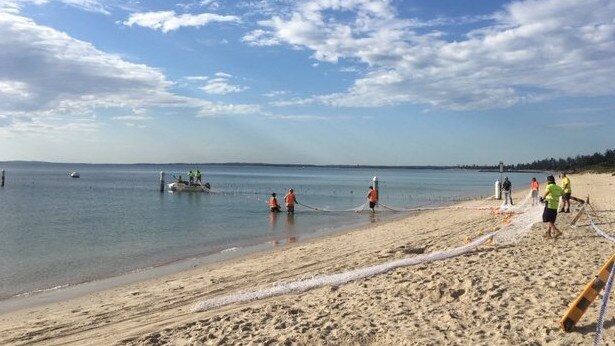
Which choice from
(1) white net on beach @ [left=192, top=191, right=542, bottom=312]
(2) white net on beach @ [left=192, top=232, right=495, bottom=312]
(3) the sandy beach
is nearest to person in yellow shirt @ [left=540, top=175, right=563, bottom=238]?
(3) the sandy beach

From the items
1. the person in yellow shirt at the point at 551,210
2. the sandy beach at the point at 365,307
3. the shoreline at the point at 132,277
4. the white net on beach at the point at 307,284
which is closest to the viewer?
the sandy beach at the point at 365,307

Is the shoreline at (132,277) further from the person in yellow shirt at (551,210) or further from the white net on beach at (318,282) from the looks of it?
the person in yellow shirt at (551,210)

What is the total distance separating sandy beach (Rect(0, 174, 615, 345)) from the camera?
241 inches

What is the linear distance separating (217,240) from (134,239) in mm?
3212

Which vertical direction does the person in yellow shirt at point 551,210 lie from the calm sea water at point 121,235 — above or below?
above

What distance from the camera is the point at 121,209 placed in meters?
33.2

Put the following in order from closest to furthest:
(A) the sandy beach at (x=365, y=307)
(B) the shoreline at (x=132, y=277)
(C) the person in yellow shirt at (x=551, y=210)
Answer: (A) the sandy beach at (x=365, y=307)
(B) the shoreline at (x=132, y=277)
(C) the person in yellow shirt at (x=551, y=210)

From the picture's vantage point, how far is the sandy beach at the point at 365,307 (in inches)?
241

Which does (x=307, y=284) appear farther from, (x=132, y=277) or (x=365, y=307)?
(x=132, y=277)

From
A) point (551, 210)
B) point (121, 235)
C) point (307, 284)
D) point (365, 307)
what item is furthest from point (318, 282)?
point (121, 235)

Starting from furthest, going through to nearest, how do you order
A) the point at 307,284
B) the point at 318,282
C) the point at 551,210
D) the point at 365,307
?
the point at 551,210 < the point at 318,282 < the point at 307,284 < the point at 365,307

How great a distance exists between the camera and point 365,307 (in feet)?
23.8

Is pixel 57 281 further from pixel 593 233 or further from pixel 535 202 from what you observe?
Result: pixel 535 202

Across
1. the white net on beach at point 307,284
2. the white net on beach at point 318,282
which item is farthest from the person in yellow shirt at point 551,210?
the white net on beach at point 307,284
